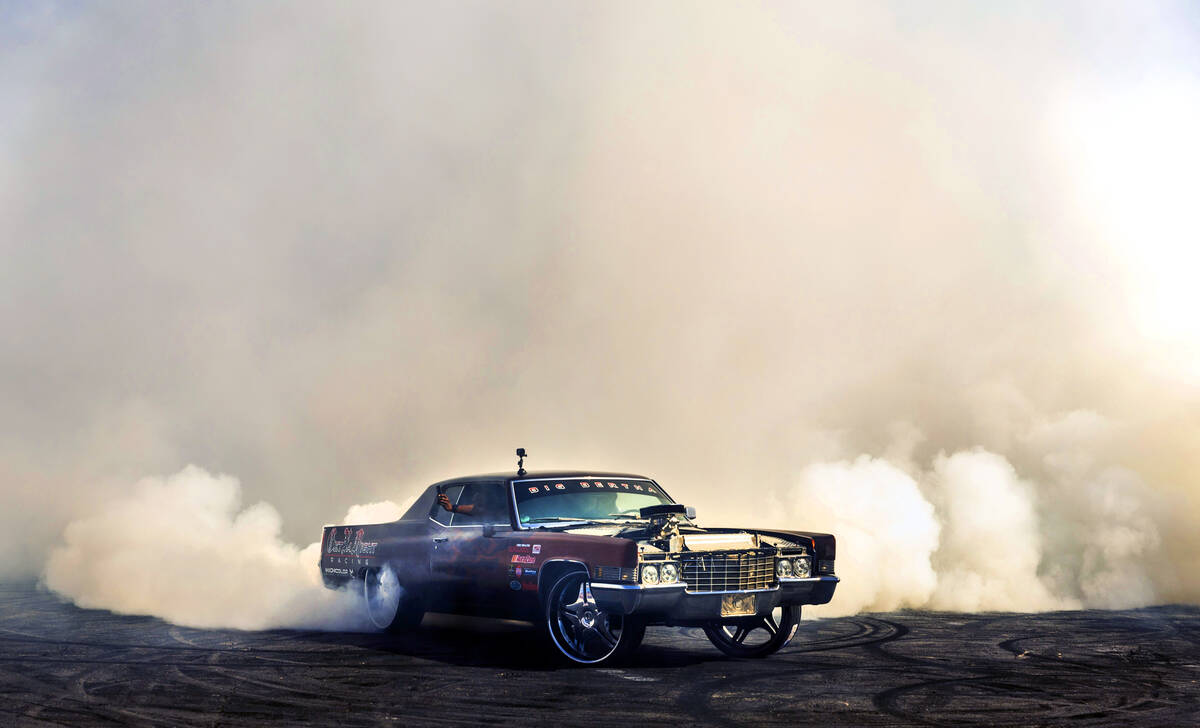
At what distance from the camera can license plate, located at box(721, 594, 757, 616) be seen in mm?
8688

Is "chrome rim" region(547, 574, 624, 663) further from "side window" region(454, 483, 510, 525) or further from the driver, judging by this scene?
the driver

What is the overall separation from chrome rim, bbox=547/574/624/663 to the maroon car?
0.01 metres

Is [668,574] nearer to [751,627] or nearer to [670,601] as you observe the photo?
[670,601]

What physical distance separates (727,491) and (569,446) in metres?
4.91

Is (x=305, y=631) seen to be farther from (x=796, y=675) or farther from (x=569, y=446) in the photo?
(x=569, y=446)

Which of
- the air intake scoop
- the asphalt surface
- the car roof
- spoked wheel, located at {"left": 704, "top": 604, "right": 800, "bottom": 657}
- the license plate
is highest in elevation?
the car roof

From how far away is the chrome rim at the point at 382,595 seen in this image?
35.8 feet

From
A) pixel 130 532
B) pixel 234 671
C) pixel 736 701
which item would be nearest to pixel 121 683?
pixel 234 671

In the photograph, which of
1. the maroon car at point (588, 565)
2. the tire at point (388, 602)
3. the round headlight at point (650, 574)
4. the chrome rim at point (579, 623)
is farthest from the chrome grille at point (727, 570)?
the tire at point (388, 602)

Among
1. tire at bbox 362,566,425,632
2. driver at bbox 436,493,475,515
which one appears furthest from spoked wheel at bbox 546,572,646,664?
tire at bbox 362,566,425,632

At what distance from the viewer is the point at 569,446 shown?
86.4 ft

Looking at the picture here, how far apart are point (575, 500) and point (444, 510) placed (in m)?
1.33

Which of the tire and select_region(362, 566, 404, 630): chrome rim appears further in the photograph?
select_region(362, 566, 404, 630): chrome rim

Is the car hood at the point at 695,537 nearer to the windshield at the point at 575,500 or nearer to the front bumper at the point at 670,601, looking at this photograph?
the front bumper at the point at 670,601
